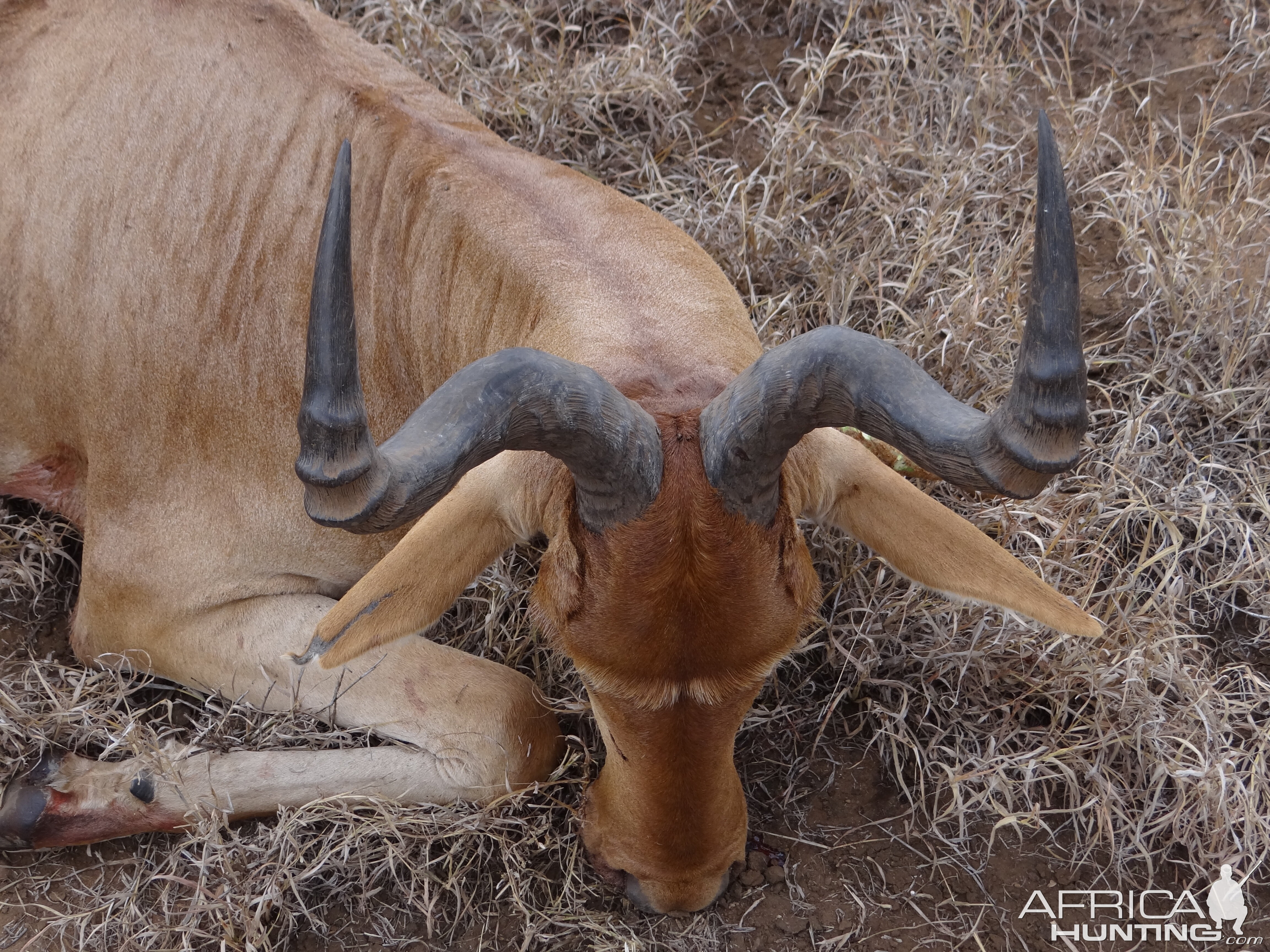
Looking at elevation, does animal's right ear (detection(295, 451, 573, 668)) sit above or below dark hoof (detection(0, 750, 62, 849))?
above

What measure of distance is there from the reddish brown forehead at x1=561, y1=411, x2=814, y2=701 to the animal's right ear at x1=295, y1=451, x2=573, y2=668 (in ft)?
0.78

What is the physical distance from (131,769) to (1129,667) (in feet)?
9.83

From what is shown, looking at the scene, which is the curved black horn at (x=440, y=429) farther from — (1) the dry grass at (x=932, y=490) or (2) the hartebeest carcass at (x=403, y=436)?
(1) the dry grass at (x=932, y=490)

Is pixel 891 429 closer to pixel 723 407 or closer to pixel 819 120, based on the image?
pixel 723 407

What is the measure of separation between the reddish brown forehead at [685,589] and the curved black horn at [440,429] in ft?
0.23

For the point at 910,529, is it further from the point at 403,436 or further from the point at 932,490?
the point at 932,490

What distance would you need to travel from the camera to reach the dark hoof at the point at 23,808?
3723mm

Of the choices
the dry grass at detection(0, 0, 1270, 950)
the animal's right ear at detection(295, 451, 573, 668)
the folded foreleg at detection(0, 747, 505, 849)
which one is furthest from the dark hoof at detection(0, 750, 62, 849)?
the animal's right ear at detection(295, 451, 573, 668)

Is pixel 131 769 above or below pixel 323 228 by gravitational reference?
below

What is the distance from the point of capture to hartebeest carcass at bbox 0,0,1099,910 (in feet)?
8.29

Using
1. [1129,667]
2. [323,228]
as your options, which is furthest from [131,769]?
[1129,667]

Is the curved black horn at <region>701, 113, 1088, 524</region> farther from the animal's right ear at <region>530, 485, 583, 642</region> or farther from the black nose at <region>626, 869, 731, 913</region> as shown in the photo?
the black nose at <region>626, 869, 731, 913</region>

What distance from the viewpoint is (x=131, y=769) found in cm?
380

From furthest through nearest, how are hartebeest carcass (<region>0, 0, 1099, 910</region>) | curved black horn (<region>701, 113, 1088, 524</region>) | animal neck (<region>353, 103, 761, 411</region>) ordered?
animal neck (<region>353, 103, 761, 411</region>) < hartebeest carcass (<region>0, 0, 1099, 910</region>) < curved black horn (<region>701, 113, 1088, 524</region>)
